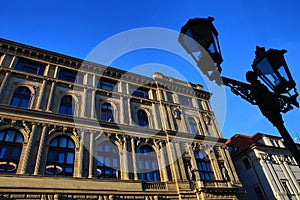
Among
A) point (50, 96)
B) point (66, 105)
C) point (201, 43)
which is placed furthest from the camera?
point (66, 105)

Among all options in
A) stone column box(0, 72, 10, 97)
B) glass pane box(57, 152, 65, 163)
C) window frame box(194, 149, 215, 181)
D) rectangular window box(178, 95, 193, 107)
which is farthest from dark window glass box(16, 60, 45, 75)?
window frame box(194, 149, 215, 181)

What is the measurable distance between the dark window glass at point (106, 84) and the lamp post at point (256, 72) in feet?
61.9

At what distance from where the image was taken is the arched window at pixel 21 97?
1725 cm

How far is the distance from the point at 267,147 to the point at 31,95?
29356mm

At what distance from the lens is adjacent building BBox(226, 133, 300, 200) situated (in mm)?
25172

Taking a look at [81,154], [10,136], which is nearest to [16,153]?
[10,136]

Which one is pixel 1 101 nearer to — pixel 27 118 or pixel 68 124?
pixel 27 118

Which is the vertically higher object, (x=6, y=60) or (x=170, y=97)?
(x=6, y=60)

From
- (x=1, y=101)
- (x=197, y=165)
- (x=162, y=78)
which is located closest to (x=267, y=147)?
(x=197, y=165)

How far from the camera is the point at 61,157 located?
15.7 metres

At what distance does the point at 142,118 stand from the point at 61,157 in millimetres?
9380

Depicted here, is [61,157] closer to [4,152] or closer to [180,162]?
[4,152]

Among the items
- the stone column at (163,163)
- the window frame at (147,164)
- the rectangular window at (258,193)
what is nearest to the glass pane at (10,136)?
the window frame at (147,164)

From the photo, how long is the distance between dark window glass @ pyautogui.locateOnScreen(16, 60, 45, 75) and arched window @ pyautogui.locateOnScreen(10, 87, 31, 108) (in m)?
2.37
